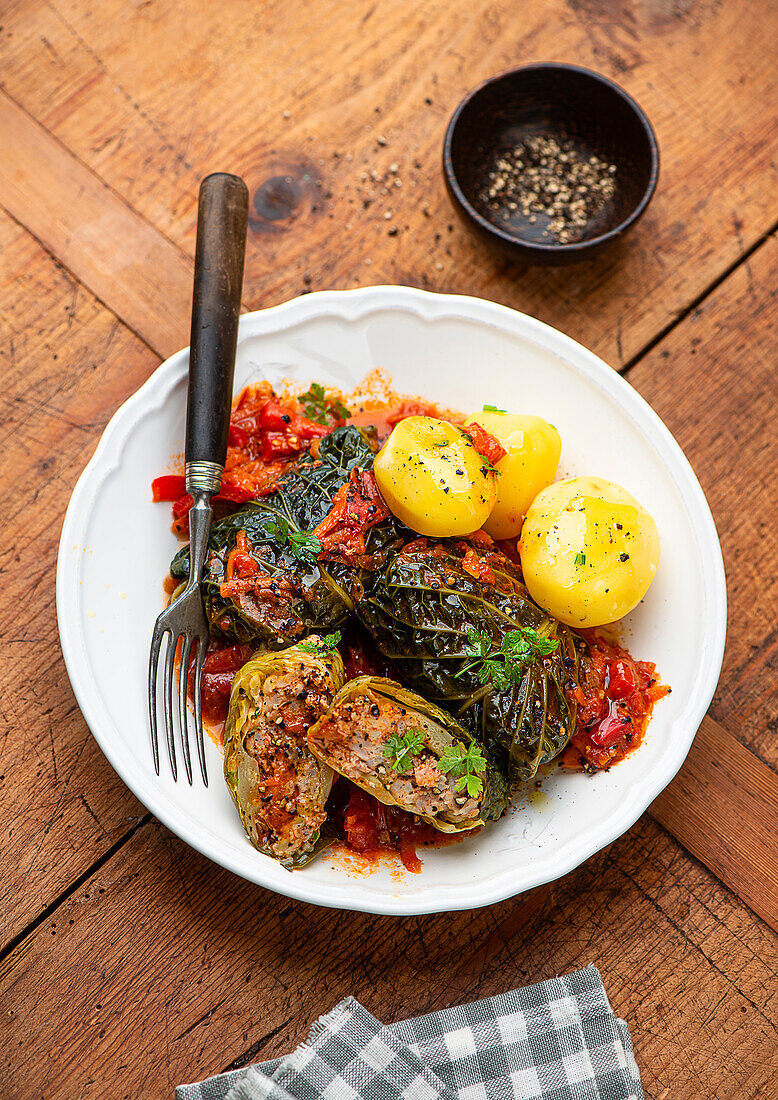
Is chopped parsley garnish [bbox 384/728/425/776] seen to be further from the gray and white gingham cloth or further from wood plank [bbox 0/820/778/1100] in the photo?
the gray and white gingham cloth

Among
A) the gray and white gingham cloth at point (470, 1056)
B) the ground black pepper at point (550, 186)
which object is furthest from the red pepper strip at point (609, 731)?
the ground black pepper at point (550, 186)

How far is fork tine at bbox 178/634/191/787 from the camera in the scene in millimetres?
3494

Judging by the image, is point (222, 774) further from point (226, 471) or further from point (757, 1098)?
point (757, 1098)

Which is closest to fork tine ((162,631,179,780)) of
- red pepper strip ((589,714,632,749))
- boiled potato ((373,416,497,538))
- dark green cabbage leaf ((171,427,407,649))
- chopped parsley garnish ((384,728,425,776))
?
dark green cabbage leaf ((171,427,407,649))

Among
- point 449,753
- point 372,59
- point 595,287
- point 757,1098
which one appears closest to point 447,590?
point 449,753

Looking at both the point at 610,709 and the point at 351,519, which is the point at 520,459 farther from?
the point at 610,709

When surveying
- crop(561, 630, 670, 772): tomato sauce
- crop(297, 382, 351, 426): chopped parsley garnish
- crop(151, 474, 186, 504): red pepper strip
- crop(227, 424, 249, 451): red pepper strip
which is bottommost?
crop(561, 630, 670, 772): tomato sauce

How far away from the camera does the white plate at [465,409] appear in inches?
→ 133

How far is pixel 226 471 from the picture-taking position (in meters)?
3.78

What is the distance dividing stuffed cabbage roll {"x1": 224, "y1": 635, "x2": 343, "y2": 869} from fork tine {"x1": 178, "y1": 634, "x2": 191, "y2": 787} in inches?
8.8

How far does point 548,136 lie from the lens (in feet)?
15.0

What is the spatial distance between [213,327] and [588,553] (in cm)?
193

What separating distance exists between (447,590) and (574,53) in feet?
11.3

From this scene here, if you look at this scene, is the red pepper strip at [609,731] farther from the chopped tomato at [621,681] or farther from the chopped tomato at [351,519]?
the chopped tomato at [351,519]
